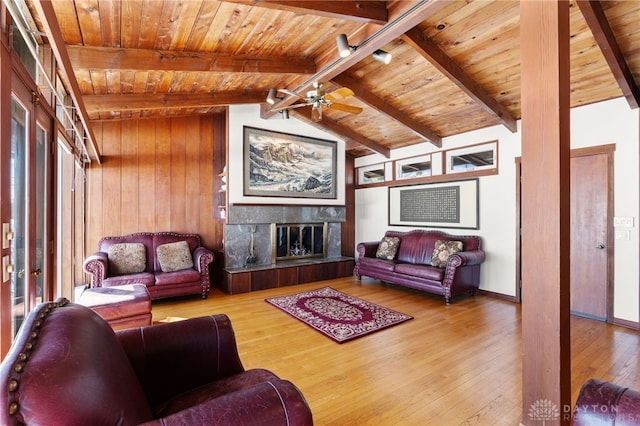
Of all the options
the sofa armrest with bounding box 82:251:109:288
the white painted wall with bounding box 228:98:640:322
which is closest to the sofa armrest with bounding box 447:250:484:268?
the white painted wall with bounding box 228:98:640:322

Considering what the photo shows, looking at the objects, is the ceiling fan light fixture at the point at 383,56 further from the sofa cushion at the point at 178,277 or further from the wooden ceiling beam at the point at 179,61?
the sofa cushion at the point at 178,277

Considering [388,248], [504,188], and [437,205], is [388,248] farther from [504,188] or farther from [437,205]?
A: [504,188]

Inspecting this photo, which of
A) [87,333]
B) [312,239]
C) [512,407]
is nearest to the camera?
[87,333]

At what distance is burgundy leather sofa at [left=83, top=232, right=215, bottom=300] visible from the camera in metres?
4.21

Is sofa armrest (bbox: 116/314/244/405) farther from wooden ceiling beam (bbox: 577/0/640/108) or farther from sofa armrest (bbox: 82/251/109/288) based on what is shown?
wooden ceiling beam (bbox: 577/0/640/108)

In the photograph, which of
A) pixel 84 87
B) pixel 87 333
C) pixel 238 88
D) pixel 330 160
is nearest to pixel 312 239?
pixel 330 160

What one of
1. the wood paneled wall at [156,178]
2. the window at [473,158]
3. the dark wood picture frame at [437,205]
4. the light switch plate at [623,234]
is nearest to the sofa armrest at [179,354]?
the wood paneled wall at [156,178]

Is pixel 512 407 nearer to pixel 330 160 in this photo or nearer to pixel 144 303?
pixel 144 303

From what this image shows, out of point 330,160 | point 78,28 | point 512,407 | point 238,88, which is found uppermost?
point 238,88

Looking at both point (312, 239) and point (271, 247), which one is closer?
point (271, 247)

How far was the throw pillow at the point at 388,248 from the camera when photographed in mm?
5645

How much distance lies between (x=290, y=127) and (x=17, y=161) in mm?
4473

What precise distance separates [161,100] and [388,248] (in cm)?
423

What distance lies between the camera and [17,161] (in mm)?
1836
